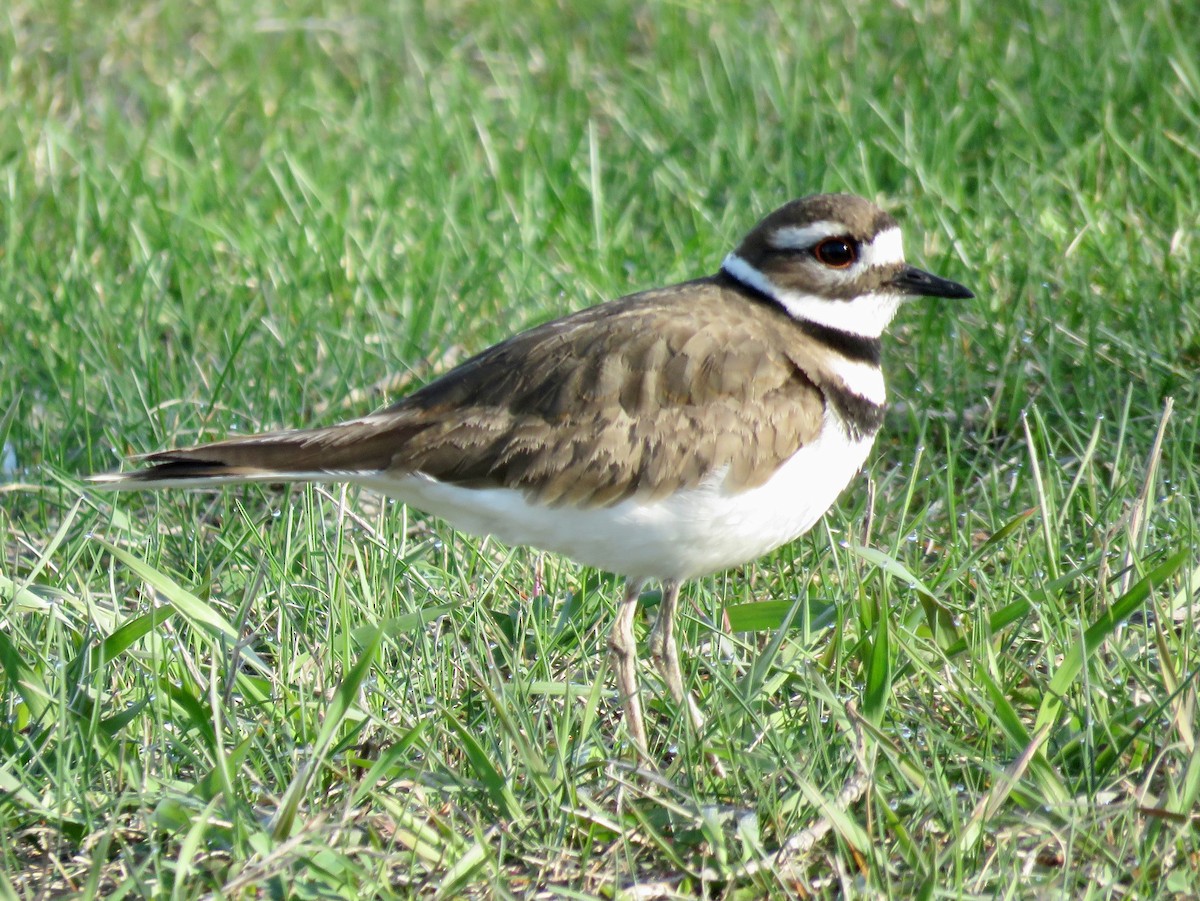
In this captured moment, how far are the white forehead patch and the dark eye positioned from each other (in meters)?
0.03

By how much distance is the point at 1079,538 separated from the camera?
3955 millimetres

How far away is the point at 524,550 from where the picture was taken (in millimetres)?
4180

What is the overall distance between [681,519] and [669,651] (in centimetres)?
29

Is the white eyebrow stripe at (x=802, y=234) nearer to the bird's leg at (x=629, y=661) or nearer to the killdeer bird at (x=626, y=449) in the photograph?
the killdeer bird at (x=626, y=449)

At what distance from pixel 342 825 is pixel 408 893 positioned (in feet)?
0.60

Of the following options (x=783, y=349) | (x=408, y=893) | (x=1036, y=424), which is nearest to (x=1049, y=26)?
(x=1036, y=424)

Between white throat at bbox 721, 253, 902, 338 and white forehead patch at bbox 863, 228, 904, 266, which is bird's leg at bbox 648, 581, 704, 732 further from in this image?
white forehead patch at bbox 863, 228, 904, 266

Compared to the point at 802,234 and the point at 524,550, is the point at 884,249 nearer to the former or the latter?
the point at 802,234

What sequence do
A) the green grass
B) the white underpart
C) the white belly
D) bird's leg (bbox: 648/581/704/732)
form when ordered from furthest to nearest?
the white underpart, the white belly, bird's leg (bbox: 648/581/704/732), the green grass

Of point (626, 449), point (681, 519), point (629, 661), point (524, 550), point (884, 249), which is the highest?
point (884, 249)

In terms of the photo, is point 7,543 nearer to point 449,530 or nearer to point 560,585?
point 449,530

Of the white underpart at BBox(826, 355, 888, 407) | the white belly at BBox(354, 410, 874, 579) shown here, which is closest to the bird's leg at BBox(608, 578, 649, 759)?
the white belly at BBox(354, 410, 874, 579)

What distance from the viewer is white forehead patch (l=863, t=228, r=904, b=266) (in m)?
3.85

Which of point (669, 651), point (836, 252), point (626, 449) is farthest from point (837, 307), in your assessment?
point (669, 651)
